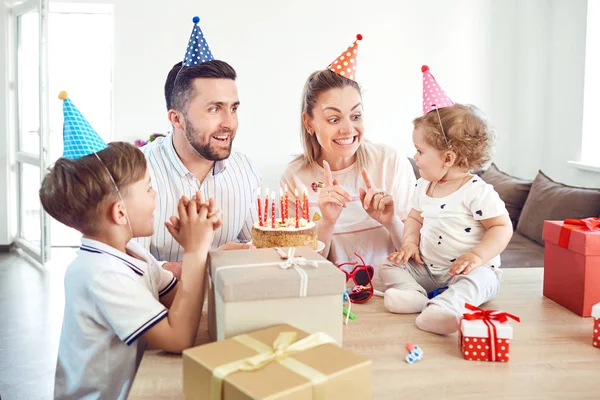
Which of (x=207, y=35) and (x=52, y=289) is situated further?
(x=207, y=35)

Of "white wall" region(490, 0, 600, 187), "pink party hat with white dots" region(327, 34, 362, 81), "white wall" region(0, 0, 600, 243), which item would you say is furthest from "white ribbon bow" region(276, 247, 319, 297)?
"white wall" region(0, 0, 600, 243)

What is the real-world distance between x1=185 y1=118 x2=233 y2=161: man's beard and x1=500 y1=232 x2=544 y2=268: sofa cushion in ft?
6.33

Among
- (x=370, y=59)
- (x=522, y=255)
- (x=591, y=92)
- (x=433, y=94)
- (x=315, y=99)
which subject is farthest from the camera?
(x=370, y=59)

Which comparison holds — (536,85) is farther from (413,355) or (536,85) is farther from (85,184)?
(85,184)

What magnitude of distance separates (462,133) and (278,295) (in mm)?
958

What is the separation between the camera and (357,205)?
7.70 ft

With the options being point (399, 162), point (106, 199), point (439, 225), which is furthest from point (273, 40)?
point (106, 199)

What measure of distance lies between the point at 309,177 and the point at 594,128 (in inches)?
135

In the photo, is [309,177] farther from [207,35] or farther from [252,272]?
[207,35]

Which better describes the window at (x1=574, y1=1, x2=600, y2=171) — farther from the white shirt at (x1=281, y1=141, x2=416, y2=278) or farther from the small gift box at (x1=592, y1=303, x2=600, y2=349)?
the small gift box at (x1=592, y1=303, x2=600, y2=349)

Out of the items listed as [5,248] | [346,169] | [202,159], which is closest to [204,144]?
[202,159]

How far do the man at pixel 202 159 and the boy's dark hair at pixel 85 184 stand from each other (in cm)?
62

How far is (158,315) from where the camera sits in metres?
1.28

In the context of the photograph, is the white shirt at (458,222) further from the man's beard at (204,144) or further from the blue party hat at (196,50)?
the blue party hat at (196,50)
